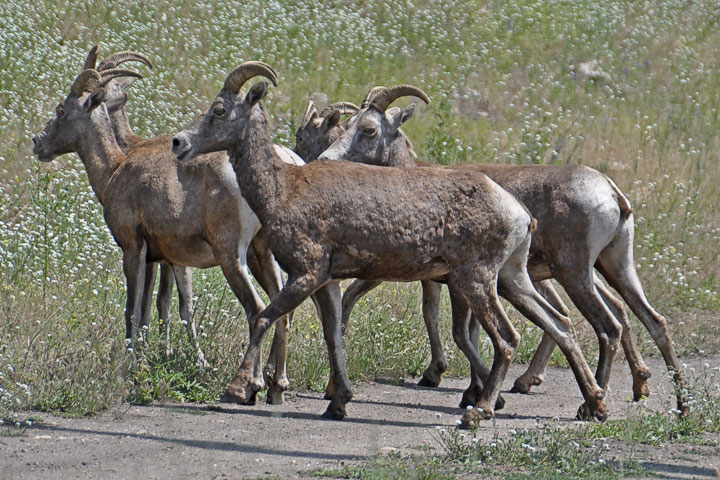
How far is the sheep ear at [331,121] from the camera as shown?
10.7 metres

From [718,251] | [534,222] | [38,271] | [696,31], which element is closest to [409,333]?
[534,222]

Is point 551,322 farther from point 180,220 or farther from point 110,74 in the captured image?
point 110,74

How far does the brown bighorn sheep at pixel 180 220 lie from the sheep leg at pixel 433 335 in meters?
1.63

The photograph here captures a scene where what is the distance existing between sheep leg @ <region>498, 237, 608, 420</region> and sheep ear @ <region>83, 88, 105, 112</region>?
12.7 ft

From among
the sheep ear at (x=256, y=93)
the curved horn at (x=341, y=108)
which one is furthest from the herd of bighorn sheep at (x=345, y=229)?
the curved horn at (x=341, y=108)

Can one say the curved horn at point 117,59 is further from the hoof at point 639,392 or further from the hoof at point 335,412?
the hoof at point 639,392

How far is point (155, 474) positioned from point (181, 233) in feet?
10.0

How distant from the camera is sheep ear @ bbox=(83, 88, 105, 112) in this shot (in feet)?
30.3

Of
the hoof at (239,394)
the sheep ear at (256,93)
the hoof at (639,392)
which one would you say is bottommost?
the hoof at (639,392)

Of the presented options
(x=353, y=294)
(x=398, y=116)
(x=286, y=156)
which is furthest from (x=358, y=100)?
(x=286, y=156)

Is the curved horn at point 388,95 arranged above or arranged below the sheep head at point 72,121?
below

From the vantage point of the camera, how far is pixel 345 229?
7723mm

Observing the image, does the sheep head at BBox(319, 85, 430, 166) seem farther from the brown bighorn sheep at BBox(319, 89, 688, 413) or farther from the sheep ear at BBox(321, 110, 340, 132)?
the sheep ear at BBox(321, 110, 340, 132)

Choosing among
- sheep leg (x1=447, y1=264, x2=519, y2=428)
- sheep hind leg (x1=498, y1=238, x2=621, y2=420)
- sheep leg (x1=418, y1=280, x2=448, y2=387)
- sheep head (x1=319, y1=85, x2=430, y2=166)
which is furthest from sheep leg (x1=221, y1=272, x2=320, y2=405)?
sheep leg (x1=418, y1=280, x2=448, y2=387)
